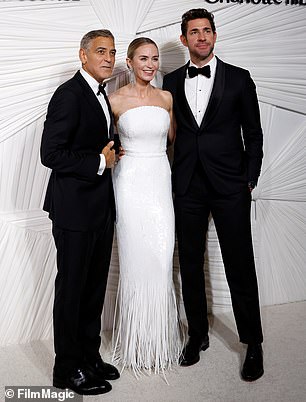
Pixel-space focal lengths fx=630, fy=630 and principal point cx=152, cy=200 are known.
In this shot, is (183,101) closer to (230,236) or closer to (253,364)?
(230,236)

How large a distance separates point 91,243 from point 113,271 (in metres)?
0.92

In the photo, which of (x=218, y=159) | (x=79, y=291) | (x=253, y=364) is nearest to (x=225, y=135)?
(x=218, y=159)

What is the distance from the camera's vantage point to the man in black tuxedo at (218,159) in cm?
317

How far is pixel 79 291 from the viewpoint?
2.92 m

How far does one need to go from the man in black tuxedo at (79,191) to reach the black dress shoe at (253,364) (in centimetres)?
69

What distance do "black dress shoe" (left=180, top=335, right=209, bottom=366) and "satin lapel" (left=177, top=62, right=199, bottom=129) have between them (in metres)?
1.17

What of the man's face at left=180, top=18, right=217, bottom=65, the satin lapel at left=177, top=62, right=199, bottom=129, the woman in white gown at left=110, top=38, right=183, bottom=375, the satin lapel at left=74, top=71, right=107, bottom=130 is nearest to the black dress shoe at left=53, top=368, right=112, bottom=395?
the woman in white gown at left=110, top=38, right=183, bottom=375

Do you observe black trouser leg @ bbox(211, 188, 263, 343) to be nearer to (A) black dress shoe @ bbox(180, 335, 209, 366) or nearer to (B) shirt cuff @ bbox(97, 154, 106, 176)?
(A) black dress shoe @ bbox(180, 335, 209, 366)

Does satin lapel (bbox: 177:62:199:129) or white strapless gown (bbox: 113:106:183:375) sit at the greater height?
satin lapel (bbox: 177:62:199:129)

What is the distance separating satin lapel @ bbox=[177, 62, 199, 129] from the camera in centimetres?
320

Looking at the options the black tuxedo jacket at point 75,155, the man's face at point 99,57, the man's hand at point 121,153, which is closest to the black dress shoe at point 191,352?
the black tuxedo jacket at point 75,155

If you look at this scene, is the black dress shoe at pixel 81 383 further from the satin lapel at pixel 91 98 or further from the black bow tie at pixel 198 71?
the black bow tie at pixel 198 71

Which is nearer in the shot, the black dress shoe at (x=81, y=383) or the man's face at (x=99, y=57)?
the man's face at (x=99, y=57)

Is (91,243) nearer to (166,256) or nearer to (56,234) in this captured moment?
(56,234)
